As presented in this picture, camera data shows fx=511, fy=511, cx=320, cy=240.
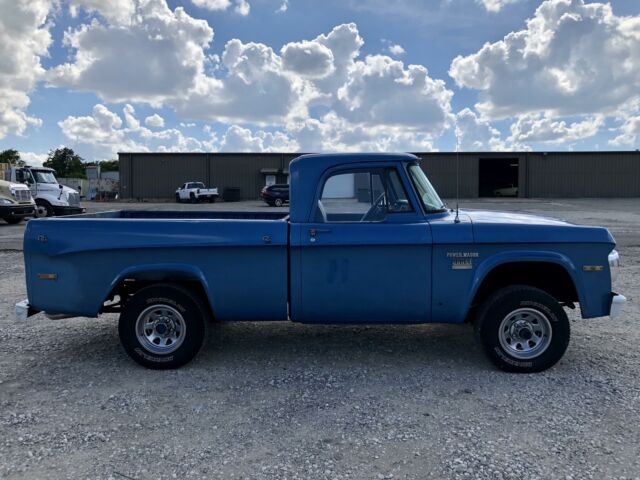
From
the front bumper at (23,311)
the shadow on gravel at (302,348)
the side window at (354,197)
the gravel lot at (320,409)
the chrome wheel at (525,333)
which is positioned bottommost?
the gravel lot at (320,409)

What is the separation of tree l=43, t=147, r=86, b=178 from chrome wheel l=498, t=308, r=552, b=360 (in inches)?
3915

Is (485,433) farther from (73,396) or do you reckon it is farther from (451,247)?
(73,396)

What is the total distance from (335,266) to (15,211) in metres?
19.0

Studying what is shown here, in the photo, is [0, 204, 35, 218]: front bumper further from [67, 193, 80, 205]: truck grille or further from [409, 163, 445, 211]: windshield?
[409, 163, 445, 211]: windshield

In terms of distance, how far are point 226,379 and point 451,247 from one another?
229 centimetres

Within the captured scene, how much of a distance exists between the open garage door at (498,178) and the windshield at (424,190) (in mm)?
48465

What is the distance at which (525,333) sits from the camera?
15.0 ft

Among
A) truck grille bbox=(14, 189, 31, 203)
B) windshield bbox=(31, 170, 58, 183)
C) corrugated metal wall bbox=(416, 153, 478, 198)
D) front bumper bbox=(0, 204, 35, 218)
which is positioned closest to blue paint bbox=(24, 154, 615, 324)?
front bumper bbox=(0, 204, 35, 218)

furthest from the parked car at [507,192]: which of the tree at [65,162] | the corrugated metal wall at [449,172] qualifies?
the tree at [65,162]

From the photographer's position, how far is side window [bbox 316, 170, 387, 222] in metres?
4.66

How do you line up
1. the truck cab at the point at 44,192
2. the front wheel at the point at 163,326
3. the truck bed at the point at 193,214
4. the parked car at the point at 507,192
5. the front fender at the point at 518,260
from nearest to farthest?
the front fender at the point at 518,260 < the front wheel at the point at 163,326 < the truck bed at the point at 193,214 < the truck cab at the point at 44,192 < the parked car at the point at 507,192

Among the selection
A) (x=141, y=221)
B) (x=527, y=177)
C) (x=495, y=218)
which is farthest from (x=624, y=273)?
(x=527, y=177)

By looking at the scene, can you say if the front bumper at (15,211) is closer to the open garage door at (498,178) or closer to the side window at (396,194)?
the side window at (396,194)

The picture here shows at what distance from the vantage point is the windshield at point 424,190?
15.5 ft
